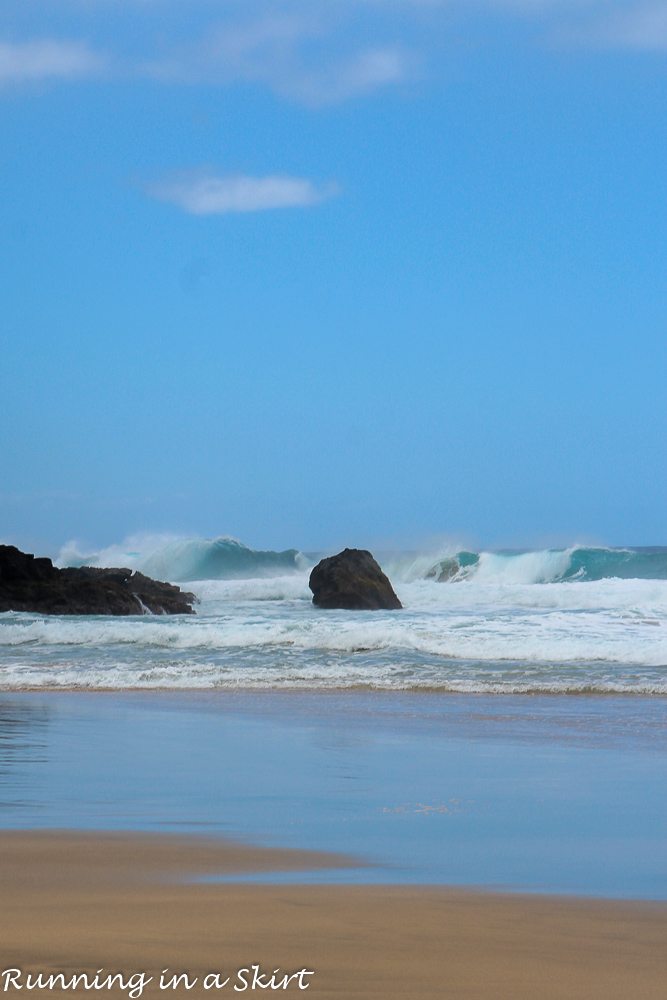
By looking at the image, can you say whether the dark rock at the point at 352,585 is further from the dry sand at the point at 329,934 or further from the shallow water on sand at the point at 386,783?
the dry sand at the point at 329,934

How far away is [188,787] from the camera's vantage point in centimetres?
627

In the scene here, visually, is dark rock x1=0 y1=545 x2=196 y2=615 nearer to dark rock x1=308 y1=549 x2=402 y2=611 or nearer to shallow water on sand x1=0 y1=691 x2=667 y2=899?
dark rock x1=308 y1=549 x2=402 y2=611

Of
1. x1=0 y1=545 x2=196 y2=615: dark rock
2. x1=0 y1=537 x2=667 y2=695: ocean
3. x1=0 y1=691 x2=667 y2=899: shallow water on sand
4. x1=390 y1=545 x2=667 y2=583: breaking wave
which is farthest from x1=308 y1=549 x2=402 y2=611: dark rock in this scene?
x1=0 y1=691 x2=667 y2=899: shallow water on sand

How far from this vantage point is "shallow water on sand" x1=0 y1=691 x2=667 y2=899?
4504 millimetres

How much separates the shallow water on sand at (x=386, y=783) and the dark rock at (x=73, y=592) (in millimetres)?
14616

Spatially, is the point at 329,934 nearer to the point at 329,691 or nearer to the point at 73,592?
the point at 329,691

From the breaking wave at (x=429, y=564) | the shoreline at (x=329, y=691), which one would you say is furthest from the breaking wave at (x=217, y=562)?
the shoreline at (x=329, y=691)

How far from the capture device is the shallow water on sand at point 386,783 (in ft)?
14.8

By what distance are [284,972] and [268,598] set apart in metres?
32.2

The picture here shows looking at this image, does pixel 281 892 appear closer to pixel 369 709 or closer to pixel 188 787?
A: pixel 188 787

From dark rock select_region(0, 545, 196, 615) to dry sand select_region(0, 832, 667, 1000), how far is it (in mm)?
21728

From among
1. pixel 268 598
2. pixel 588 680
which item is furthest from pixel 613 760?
pixel 268 598

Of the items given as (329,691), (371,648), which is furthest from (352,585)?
(329,691)

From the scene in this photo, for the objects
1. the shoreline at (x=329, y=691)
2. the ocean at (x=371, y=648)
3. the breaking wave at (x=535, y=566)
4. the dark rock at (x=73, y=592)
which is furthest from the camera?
the breaking wave at (x=535, y=566)
